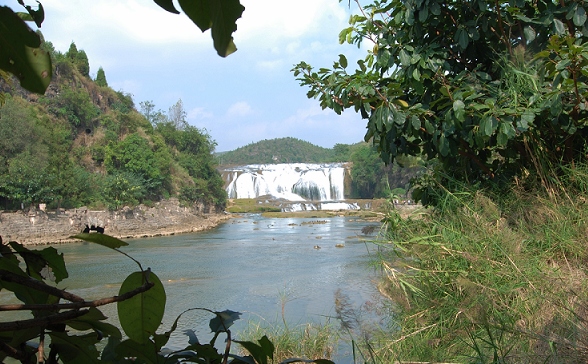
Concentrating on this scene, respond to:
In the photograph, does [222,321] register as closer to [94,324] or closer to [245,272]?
[94,324]

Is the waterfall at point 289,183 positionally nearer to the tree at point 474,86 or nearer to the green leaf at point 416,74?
the tree at point 474,86

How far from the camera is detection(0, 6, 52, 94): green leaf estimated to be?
1.77 feet

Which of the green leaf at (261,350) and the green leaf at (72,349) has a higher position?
the green leaf at (72,349)

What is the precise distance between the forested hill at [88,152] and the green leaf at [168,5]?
1830 cm

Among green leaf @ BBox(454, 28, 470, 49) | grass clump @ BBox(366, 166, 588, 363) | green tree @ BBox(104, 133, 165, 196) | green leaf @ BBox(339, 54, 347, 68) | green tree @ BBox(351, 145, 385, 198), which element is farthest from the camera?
green tree @ BBox(351, 145, 385, 198)

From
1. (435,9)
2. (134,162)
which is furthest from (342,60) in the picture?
(134,162)

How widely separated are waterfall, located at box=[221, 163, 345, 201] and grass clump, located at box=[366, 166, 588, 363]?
33.3 metres

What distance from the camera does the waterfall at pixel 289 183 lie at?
37.8 meters

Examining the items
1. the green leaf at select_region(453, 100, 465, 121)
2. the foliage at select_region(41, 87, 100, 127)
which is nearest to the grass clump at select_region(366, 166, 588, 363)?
the green leaf at select_region(453, 100, 465, 121)

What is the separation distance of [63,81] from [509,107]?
114 ft

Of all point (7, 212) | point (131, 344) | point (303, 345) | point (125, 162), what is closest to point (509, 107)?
point (303, 345)

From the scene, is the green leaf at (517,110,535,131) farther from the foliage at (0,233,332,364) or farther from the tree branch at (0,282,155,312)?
the tree branch at (0,282,155,312)

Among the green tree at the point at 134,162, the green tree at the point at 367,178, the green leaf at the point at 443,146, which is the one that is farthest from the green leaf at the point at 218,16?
the green tree at the point at 367,178

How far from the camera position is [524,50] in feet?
12.6
